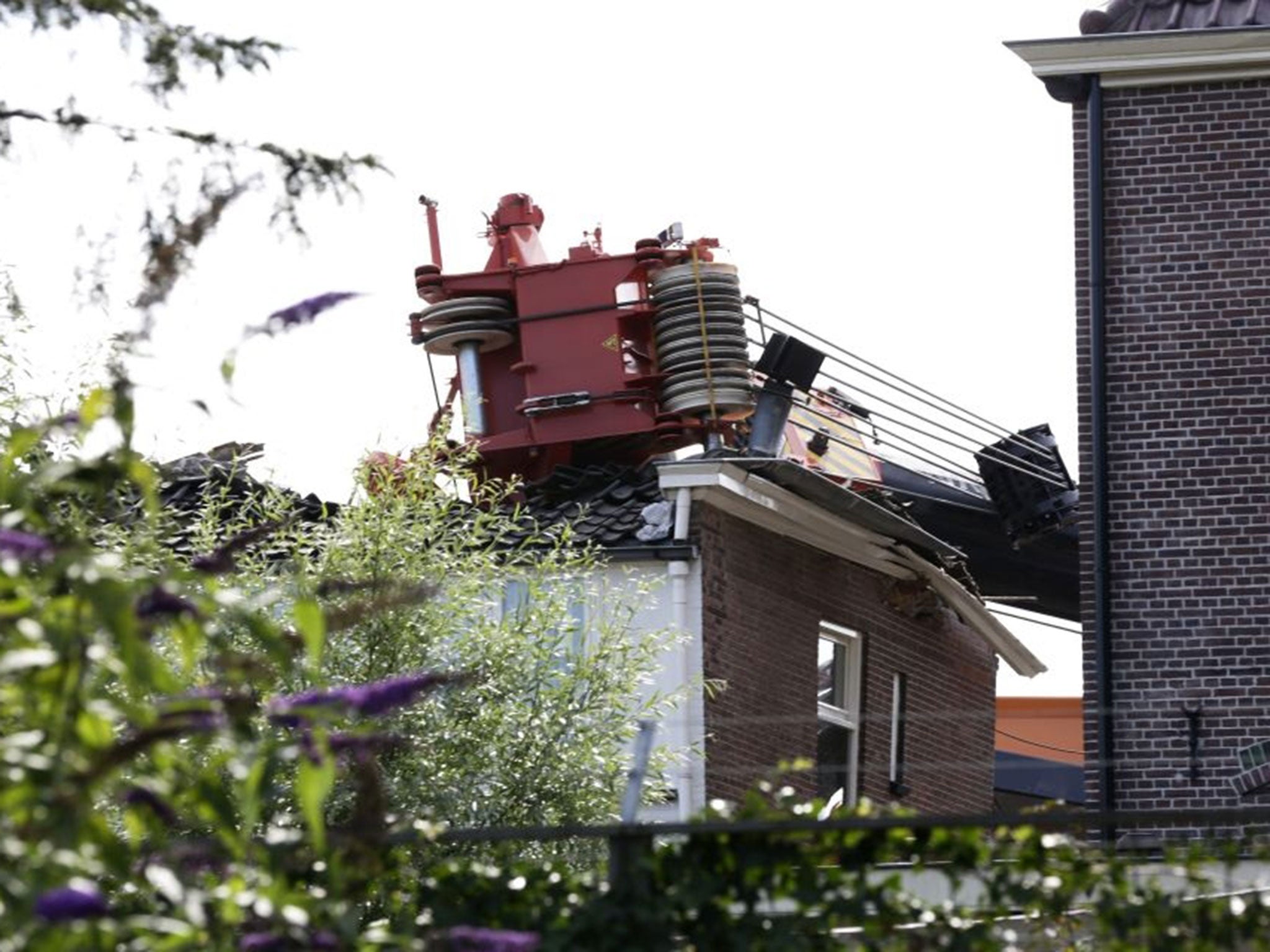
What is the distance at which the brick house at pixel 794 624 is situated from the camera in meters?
20.2

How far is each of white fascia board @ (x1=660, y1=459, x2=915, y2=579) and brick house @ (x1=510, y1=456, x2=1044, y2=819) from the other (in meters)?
0.02

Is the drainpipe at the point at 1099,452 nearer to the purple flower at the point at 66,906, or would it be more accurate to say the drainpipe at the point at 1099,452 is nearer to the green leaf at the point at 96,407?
the green leaf at the point at 96,407

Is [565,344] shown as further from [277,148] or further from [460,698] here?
[277,148]

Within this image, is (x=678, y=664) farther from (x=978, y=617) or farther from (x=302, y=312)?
(x=302, y=312)

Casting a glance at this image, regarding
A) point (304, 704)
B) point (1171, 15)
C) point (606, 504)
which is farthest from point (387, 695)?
point (606, 504)

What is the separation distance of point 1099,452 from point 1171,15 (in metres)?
2.86

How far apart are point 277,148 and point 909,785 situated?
17.9 metres

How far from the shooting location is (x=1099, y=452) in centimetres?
1662

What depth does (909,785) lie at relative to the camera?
24.4 meters

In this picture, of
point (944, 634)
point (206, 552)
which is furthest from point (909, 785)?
point (206, 552)

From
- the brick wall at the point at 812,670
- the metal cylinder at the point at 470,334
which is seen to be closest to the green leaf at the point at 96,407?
the brick wall at the point at 812,670

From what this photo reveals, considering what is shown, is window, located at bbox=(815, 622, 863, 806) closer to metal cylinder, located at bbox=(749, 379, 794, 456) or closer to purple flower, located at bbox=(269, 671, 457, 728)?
metal cylinder, located at bbox=(749, 379, 794, 456)

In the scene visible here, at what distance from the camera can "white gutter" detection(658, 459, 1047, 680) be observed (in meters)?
20.3

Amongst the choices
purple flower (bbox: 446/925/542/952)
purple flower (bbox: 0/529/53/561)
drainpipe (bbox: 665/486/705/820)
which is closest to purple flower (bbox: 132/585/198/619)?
purple flower (bbox: 0/529/53/561)
